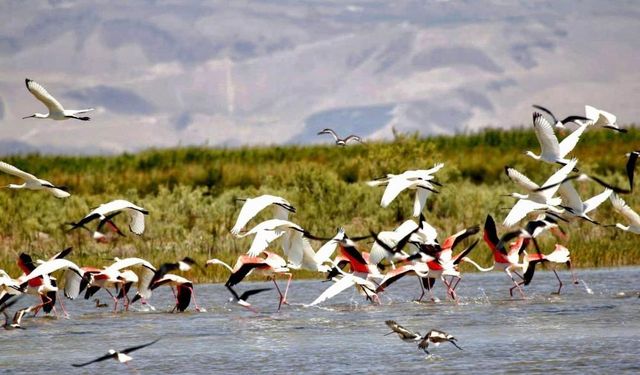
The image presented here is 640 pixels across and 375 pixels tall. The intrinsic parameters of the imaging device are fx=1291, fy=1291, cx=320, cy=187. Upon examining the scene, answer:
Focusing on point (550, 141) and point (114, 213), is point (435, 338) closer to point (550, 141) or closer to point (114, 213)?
point (550, 141)

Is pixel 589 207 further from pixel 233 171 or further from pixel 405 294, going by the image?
pixel 233 171

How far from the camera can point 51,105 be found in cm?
1417

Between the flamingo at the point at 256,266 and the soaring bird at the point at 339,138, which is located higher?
the soaring bird at the point at 339,138

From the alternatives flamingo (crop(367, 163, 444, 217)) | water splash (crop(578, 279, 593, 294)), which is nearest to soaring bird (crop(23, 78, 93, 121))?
flamingo (crop(367, 163, 444, 217))

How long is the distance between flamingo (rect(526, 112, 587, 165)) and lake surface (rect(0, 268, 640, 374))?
61.8 inches

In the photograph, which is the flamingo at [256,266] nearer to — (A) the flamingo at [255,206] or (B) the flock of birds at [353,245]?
(B) the flock of birds at [353,245]

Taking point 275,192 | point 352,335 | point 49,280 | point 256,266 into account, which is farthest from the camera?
point 275,192

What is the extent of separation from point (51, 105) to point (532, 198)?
5.32m

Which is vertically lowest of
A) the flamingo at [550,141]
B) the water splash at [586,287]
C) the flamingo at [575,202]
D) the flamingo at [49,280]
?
the water splash at [586,287]

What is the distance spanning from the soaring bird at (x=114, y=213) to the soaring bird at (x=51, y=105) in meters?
1.05

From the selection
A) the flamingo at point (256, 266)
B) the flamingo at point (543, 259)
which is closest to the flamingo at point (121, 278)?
the flamingo at point (256, 266)

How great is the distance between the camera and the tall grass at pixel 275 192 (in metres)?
19.3

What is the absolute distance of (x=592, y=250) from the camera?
17797mm

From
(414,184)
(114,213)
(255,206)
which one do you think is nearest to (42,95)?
(114,213)
